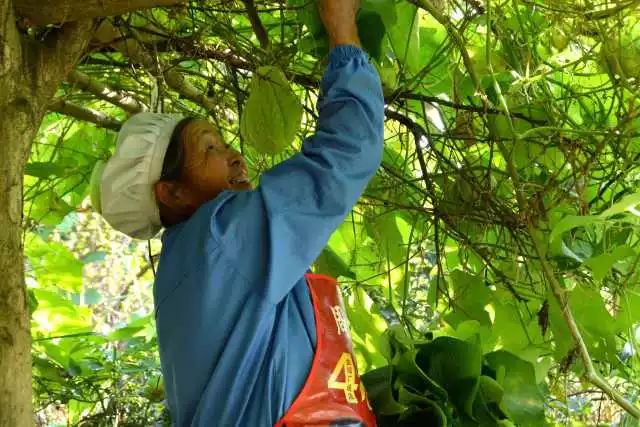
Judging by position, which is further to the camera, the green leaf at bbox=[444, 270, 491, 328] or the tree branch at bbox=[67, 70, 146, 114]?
the tree branch at bbox=[67, 70, 146, 114]

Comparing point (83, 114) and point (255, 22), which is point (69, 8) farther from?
point (83, 114)

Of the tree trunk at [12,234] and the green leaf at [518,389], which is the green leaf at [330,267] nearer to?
the green leaf at [518,389]

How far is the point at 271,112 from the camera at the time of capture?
37.7 inches

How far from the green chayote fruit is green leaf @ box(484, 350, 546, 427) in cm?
34

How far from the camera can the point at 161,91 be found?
1.18m

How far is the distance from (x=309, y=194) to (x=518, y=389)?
1.13 ft

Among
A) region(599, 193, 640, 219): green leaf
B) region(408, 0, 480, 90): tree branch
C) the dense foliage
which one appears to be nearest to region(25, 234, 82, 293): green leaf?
the dense foliage

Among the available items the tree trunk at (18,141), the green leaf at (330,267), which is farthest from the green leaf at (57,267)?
the tree trunk at (18,141)

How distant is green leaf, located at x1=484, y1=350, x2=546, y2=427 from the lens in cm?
93

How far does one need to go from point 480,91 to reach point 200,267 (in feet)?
1.13

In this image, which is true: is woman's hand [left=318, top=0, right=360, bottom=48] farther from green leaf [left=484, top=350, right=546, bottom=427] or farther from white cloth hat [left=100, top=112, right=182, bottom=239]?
green leaf [left=484, top=350, right=546, bottom=427]

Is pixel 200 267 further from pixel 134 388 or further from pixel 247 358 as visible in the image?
pixel 134 388

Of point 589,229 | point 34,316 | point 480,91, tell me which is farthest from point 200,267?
point 34,316

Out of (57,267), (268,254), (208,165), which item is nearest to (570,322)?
(268,254)
